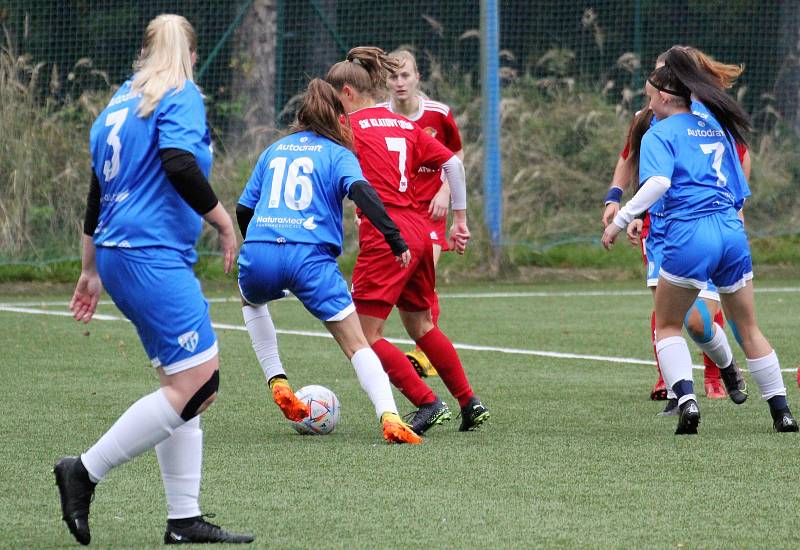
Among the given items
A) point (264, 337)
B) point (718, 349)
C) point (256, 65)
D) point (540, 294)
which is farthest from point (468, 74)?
point (264, 337)

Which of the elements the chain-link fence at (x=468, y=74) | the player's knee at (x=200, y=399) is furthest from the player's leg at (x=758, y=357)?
the chain-link fence at (x=468, y=74)

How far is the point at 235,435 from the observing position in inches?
264

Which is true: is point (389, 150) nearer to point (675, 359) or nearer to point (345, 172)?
point (345, 172)

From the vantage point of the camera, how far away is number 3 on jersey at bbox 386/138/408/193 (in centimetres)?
700

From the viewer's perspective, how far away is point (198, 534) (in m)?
4.54

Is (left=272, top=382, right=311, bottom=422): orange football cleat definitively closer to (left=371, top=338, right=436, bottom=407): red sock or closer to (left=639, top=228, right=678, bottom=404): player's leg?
(left=371, top=338, right=436, bottom=407): red sock

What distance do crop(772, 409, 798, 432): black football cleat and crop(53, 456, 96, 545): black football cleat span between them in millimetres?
3396

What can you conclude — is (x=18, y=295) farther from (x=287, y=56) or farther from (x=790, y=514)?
(x=790, y=514)

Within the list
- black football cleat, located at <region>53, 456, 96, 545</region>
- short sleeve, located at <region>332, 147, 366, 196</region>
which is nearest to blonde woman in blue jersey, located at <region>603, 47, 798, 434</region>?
short sleeve, located at <region>332, 147, 366, 196</region>

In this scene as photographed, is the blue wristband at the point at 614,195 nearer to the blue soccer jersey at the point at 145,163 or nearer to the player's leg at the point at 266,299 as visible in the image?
the player's leg at the point at 266,299

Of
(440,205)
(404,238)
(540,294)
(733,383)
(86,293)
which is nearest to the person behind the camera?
(86,293)

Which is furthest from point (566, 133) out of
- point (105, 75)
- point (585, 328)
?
point (585, 328)

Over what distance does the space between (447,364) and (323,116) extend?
1.41 metres

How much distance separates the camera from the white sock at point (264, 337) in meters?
6.94
